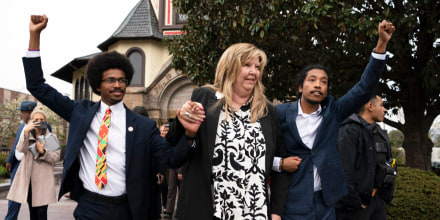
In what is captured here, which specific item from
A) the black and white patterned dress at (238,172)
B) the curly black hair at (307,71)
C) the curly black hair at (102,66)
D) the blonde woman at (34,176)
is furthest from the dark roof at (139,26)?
the black and white patterned dress at (238,172)

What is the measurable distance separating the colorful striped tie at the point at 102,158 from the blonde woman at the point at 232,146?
0.59 m

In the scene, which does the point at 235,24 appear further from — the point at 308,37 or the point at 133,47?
the point at 133,47

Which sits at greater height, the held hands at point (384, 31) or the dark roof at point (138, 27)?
the dark roof at point (138, 27)

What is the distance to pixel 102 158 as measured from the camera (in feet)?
9.66

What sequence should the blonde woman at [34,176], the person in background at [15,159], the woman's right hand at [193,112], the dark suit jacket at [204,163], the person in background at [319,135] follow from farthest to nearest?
the person in background at [15,159] < the blonde woman at [34,176] < the person in background at [319,135] < the dark suit jacket at [204,163] < the woman's right hand at [193,112]

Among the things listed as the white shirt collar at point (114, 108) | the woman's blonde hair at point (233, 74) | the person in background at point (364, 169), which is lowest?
the person in background at point (364, 169)

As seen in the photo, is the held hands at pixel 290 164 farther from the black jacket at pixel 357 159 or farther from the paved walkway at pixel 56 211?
the paved walkway at pixel 56 211

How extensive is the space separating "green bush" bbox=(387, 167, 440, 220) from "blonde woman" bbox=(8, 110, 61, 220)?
5.46 meters

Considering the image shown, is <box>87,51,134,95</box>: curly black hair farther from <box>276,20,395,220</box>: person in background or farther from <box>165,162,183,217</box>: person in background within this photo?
<box>165,162,183,217</box>: person in background

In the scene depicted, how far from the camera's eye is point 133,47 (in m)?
22.0

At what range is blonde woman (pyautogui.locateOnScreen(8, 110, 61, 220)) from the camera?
18.4ft

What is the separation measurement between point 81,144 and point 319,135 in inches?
75.2

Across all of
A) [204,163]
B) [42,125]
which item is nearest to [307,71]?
[204,163]

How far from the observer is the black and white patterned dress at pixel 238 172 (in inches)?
101
